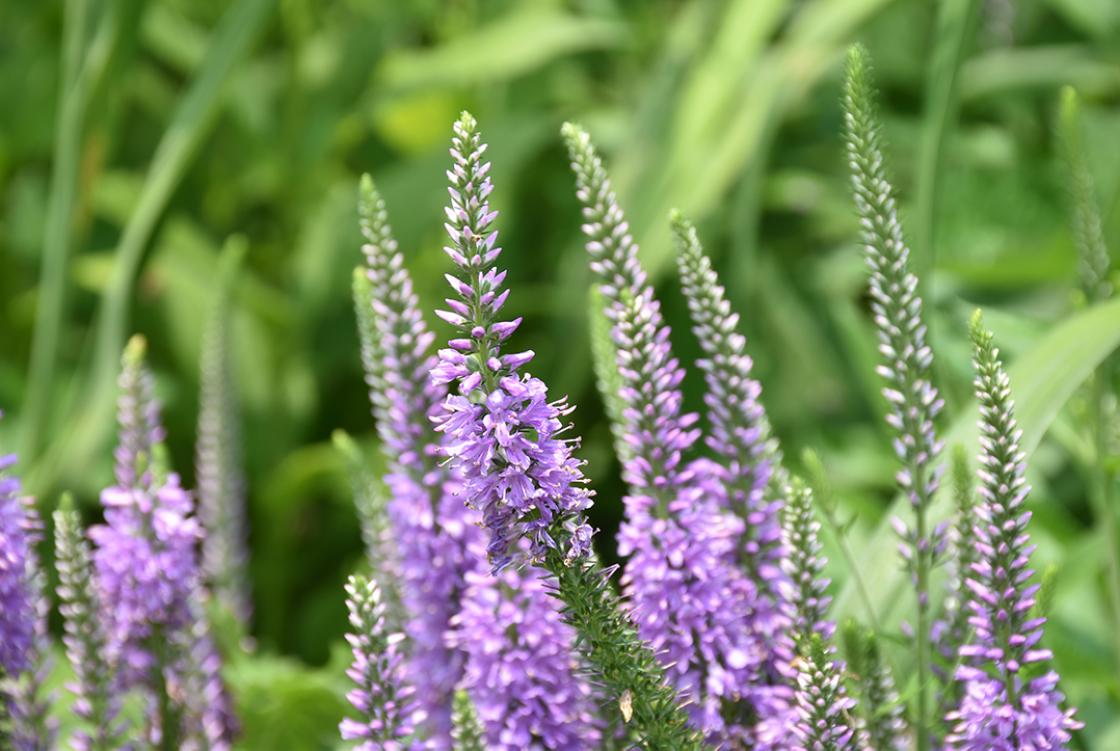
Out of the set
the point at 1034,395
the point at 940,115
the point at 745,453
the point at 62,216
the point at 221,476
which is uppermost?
the point at 62,216

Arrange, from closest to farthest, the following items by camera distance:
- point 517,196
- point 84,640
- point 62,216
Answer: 1. point 84,640
2. point 62,216
3. point 517,196

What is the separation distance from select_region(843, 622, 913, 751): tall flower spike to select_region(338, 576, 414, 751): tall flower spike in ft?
1.60

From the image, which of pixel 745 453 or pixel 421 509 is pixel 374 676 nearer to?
pixel 421 509

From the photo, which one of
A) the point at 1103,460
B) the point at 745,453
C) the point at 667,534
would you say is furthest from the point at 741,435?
the point at 1103,460

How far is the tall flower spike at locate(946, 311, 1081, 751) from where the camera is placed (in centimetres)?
134

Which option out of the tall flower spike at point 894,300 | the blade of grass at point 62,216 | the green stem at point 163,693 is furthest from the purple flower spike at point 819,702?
the blade of grass at point 62,216

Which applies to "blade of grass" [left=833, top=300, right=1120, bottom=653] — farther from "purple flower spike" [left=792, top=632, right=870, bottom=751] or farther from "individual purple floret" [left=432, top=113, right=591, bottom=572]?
"individual purple floret" [left=432, top=113, right=591, bottom=572]

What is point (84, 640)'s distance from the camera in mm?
1757

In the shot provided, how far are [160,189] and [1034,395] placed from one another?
5.98 ft

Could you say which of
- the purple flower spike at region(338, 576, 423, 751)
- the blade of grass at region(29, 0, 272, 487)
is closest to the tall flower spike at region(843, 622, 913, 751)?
the purple flower spike at region(338, 576, 423, 751)

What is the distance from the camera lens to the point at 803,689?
1.36m

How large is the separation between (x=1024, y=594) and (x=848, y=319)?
79.0 inches

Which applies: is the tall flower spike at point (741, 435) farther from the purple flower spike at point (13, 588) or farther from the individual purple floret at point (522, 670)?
the purple flower spike at point (13, 588)

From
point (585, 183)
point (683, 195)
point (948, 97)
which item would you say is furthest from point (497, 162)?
point (585, 183)
